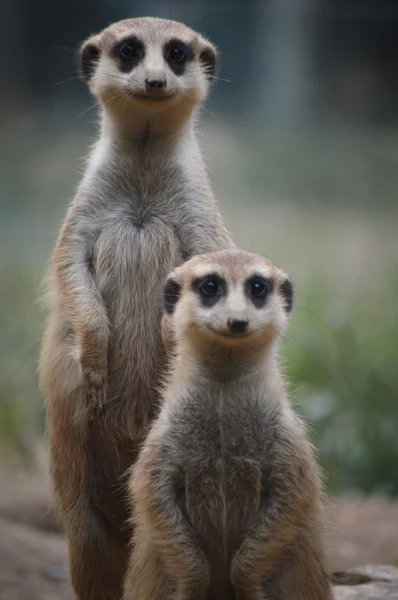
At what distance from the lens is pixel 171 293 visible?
3.60 metres

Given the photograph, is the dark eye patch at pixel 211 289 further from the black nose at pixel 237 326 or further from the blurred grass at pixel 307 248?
the blurred grass at pixel 307 248

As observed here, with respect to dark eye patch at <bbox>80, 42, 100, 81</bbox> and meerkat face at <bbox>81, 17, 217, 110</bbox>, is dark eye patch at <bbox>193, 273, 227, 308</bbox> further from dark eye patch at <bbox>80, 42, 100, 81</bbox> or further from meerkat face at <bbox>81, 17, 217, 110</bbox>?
dark eye patch at <bbox>80, 42, 100, 81</bbox>

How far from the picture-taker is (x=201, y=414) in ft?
10.8

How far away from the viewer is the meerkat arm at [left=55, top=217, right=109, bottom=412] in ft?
13.2

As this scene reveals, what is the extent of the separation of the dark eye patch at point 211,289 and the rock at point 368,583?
1.40 meters

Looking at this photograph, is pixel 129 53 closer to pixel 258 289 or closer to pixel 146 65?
pixel 146 65

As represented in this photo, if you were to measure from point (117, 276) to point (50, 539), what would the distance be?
6.29 feet

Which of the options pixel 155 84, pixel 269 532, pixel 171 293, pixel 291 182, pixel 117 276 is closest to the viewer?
pixel 269 532

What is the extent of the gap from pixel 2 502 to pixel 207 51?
2805 millimetres

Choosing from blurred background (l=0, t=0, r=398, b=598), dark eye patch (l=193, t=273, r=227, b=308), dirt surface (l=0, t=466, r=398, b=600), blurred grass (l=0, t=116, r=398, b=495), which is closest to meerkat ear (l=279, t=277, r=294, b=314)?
dark eye patch (l=193, t=273, r=227, b=308)

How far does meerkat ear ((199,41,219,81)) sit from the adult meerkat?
3.91 ft

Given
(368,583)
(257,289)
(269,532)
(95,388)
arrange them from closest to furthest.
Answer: (269,532) → (257,289) → (95,388) → (368,583)

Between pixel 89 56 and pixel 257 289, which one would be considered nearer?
pixel 257 289

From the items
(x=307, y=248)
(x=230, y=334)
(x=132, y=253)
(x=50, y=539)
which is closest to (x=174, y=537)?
(x=230, y=334)
